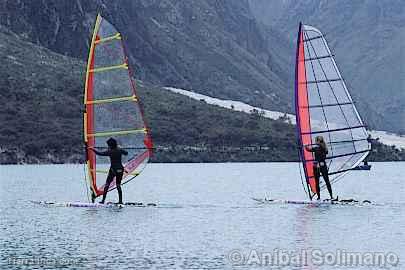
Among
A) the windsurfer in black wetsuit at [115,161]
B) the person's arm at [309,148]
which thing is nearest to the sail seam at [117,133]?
the windsurfer in black wetsuit at [115,161]

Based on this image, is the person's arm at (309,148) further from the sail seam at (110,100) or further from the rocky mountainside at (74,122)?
the rocky mountainside at (74,122)

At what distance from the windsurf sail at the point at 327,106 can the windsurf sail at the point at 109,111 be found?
Result: 7.20 metres

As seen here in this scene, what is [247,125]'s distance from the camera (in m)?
183

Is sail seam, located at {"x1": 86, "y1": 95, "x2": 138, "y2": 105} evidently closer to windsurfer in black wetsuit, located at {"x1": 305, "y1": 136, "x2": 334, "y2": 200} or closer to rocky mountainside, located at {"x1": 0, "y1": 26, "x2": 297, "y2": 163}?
windsurfer in black wetsuit, located at {"x1": 305, "y1": 136, "x2": 334, "y2": 200}

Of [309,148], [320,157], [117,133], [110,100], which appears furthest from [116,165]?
[320,157]

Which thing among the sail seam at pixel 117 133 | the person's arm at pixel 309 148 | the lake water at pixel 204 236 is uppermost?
the sail seam at pixel 117 133

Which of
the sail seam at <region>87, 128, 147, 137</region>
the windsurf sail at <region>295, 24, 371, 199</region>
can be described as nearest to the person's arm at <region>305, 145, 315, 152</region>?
the windsurf sail at <region>295, 24, 371, 199</region>

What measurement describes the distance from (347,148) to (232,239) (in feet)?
47.8

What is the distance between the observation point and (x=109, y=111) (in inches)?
1797

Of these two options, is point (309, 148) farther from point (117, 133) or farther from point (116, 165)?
point (116, 165)

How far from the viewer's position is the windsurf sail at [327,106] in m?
48.3

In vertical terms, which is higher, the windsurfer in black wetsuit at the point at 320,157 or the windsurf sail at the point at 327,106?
the windsurf sail at the point at 327,106

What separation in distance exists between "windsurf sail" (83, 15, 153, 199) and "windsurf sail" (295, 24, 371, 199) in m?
7.20

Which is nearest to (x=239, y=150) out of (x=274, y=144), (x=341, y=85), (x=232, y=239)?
(x=274, y=144)
